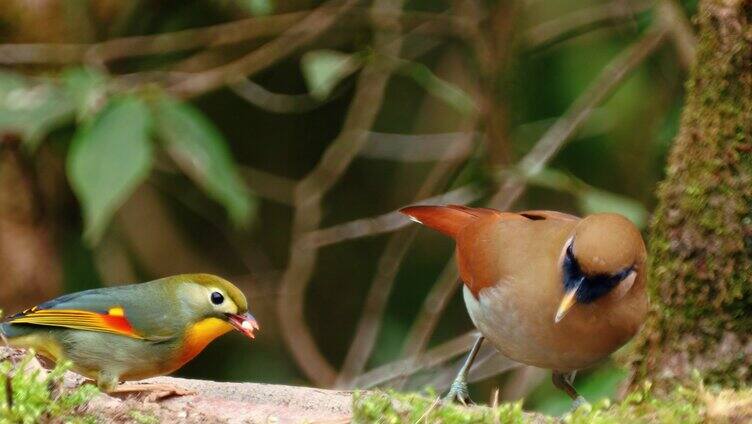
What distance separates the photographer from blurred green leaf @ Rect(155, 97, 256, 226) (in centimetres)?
528

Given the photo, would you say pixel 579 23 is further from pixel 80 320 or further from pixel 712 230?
pixel 80 320

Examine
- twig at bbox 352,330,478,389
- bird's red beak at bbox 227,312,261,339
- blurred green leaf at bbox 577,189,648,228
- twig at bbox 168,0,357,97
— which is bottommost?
twig at bbox 352,330,478,389

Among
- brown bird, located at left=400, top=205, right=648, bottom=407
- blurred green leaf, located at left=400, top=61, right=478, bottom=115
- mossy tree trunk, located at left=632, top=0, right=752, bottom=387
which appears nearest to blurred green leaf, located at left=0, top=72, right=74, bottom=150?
blurred green leaf, located at left=400, top=61, right=478, bottom=115

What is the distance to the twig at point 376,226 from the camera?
6551 mm

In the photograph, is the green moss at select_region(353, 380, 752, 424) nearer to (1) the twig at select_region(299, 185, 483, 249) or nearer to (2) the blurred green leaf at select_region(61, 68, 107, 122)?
(2) the blurred green leaf at select_region(61, 68, 107, 122)

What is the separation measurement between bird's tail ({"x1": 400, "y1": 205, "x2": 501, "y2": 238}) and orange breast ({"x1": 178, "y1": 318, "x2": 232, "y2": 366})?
84cm

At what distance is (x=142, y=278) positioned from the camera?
7910mm

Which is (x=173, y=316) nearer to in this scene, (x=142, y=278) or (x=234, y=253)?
(x=142, y=278)

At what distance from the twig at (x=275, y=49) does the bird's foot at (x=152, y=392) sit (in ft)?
11.4

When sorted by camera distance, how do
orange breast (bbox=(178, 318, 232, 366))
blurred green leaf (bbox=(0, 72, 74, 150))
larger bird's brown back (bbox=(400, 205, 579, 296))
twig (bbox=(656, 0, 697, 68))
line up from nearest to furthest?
orange breast (bbox=(178, 318, 232, 366)), larger bird's brown back (bbox=(400, 205, 579, 296)), blurred green leaf (bbox=(0, 72, 74, 150)), twig (bbox=(656, 0, 697, 68))

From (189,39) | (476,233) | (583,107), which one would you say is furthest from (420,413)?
(189,39)

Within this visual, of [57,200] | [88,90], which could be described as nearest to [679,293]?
[88,90]

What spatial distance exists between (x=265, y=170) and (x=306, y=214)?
1.03m

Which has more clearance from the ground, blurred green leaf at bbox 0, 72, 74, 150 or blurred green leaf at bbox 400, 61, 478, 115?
blurred green leaf at bbox 0, 72, 74, 150
